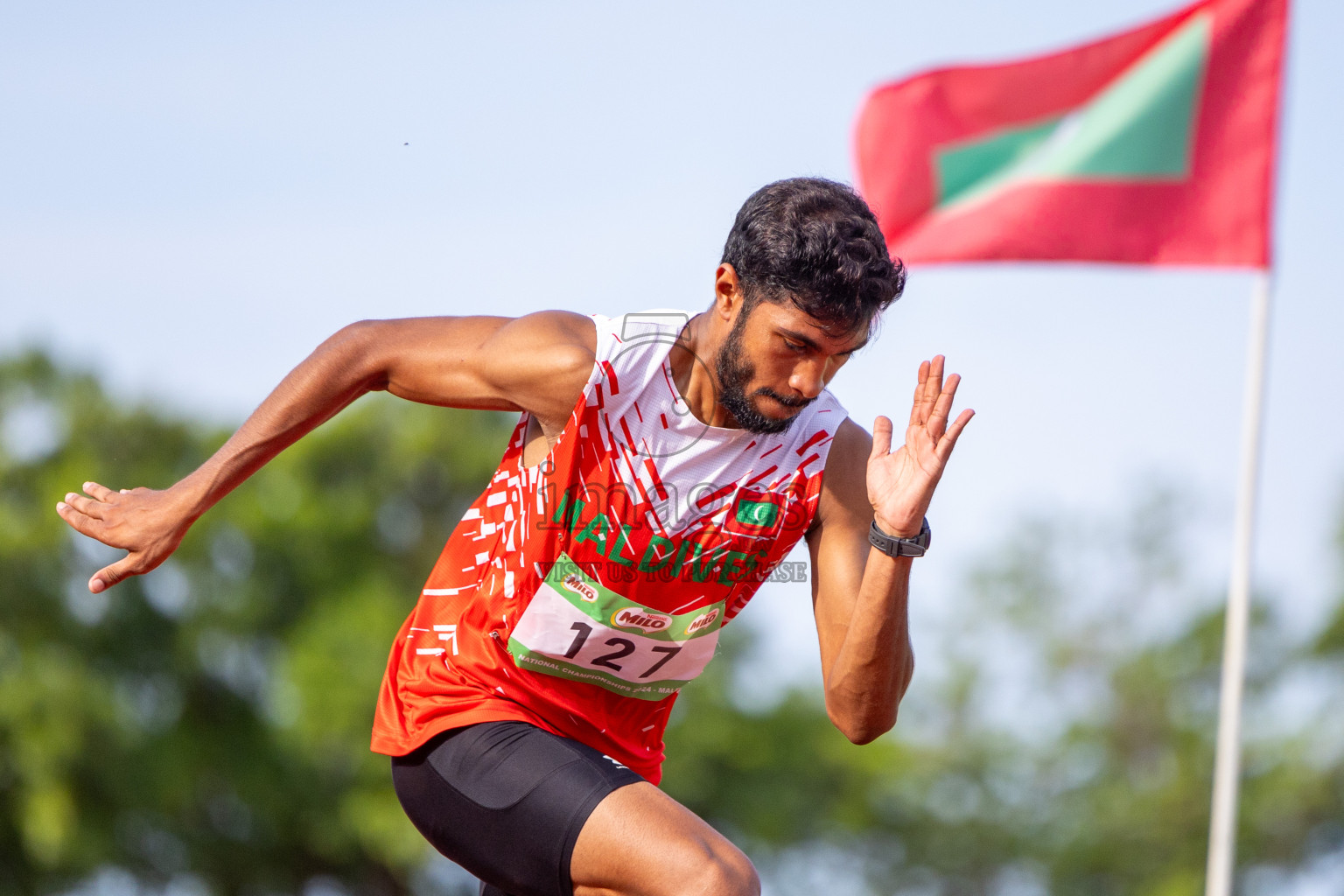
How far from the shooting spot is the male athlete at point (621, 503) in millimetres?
3395

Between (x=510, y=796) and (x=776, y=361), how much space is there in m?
1.21

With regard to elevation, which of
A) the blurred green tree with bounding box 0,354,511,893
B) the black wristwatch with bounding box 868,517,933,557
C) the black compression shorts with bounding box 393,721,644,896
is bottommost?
the blurred green tree with bounding box 0,354,511,893

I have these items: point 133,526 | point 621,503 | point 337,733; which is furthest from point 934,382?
point 337,733

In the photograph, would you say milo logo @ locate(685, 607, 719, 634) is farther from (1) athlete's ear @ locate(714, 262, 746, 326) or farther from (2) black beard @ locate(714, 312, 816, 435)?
(1) athlete's ear @ locate(714, 262, 746, 326)

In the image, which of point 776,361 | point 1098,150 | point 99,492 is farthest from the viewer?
point 1098,150

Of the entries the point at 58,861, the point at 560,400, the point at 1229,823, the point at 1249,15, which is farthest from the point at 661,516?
the point at 58,861

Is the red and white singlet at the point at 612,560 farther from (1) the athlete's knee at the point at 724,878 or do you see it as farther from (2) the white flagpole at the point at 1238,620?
(2) the white flagpole at the point at 1238,620

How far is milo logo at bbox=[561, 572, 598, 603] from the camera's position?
351 centimetres

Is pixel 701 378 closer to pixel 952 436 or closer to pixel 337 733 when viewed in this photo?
pixel 952 436

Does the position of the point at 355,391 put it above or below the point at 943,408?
below

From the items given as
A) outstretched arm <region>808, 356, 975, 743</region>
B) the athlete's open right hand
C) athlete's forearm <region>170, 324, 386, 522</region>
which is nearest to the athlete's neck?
outstretched arm <region>808, 356, 975, 743</region>

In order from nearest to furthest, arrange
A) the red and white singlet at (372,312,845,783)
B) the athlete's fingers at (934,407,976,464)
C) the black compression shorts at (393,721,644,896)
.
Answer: the black compression shorts at (393,721,644,896), the athlete's fingers at (934,407,976,464), the red and white singlet at (372,312,845,783)

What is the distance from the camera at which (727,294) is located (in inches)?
143

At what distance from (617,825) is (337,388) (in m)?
1.30
